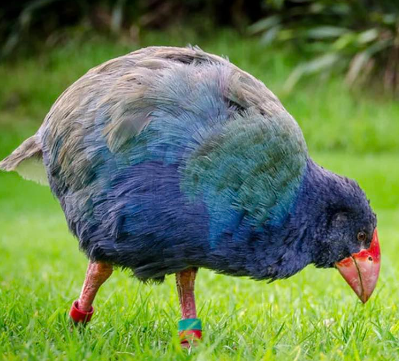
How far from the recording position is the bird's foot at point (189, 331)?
270 centimetres

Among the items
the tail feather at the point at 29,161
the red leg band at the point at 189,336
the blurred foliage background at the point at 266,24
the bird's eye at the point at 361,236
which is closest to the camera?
the red leg band at the point at 189,336

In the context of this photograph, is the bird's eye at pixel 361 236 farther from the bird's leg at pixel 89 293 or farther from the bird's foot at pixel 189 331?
the bird's leg at pixel 89 293

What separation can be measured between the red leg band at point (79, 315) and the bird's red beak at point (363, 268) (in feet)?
3.29

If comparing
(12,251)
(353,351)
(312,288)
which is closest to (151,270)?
(353,351)

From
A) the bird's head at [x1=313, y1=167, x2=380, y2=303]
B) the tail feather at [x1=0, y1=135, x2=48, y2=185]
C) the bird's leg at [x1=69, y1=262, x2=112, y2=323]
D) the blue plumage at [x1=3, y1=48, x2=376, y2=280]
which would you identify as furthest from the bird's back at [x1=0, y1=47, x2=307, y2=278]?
the tail feather at [x1=0, y1=135, x2=48, y2=185]

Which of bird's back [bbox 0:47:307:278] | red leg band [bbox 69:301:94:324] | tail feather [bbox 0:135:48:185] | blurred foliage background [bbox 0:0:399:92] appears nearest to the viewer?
bird's back [bbox 0:47:307:278]

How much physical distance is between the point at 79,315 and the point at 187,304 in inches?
18.5

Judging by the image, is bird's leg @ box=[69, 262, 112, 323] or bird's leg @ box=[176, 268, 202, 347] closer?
bird's leg @ box=[176, 268, 202, 347]

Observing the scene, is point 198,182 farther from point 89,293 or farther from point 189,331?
point 89,293

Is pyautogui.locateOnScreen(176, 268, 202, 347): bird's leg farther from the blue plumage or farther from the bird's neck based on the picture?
the bird's neck

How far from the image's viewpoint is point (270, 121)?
8.57 ft

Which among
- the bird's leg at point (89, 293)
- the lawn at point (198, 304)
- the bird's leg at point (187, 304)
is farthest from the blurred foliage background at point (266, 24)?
the bird's leg at point (187, 304)

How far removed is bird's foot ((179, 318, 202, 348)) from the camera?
8.84 ft

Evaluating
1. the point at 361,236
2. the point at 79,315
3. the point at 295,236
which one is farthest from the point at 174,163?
the point at 79,315
